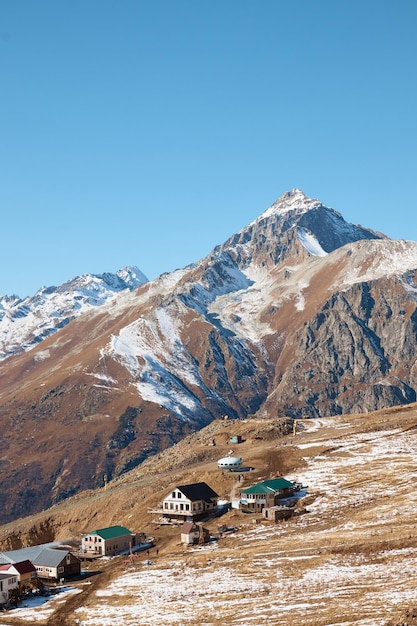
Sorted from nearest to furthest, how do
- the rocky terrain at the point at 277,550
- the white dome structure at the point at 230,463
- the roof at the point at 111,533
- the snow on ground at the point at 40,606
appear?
the rocky terrain at the point at 277,550 < the snow on ground at the point at 40,606 < the roof at the point at 111,533 < the white dome structure at the point at 230,463

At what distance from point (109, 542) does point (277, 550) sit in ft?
83.3

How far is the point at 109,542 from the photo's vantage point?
3784 inches

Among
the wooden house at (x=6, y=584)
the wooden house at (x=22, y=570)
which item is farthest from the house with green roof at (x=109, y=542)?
the wooden house at (x=6, y=584)

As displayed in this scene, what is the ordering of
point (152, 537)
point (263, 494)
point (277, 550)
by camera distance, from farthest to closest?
1. point (263, 494)
2. point (152, 537)
3. point (277, 550)

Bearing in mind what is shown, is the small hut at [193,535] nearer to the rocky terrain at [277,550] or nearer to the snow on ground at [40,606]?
the rocky terrain at [277,550]

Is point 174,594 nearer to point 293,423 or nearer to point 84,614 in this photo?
point 84,614

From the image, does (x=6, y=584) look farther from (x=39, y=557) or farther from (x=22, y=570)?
(x=39, y=557)

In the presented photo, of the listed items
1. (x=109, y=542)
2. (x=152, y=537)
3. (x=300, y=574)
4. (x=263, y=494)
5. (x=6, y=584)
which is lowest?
(x=300, y=574)

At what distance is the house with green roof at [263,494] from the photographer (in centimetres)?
10675

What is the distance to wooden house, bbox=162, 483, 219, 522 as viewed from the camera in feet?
352

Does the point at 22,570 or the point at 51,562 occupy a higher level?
the point at 22,570

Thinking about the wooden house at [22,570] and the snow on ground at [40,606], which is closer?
the snow on ground at [40,606]

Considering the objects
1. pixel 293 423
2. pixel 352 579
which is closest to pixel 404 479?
pixel 352 579

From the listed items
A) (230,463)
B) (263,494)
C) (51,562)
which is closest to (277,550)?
(263,494)
